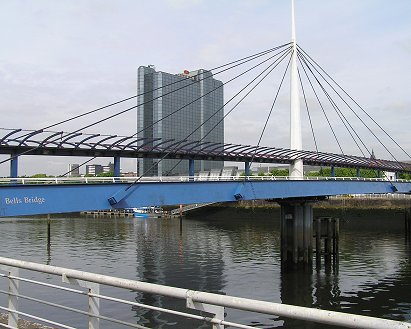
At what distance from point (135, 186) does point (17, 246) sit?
28646 mm

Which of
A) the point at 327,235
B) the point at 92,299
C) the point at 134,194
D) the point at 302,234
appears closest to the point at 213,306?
the point at 92,299

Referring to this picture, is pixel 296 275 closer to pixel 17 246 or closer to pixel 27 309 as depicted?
pixel 27 309

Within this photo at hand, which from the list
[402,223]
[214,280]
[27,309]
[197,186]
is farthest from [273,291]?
[402,223]

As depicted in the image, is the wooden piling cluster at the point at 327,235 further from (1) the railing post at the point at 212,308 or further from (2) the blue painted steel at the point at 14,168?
(1) the railing post at the point at 212,308

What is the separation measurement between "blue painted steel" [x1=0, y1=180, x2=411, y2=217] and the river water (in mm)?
4763

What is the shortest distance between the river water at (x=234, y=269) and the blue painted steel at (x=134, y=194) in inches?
188

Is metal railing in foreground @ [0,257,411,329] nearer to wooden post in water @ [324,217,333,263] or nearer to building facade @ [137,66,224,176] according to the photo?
wooden post in water @ [324,217,333,263]

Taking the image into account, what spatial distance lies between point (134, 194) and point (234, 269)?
13.3 m

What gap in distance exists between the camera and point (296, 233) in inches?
1388

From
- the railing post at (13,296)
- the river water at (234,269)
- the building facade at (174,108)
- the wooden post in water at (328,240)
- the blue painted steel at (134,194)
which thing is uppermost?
the building facade at (174,108)

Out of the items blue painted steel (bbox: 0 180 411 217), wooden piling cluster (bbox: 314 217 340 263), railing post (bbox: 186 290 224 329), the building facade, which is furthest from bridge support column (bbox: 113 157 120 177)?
the building facade

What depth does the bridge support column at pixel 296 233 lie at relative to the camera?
113 feet

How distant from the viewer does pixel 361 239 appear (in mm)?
52156

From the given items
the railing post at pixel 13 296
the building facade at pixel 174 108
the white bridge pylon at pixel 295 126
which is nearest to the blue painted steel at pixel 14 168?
the railing post at pixel 13 296
